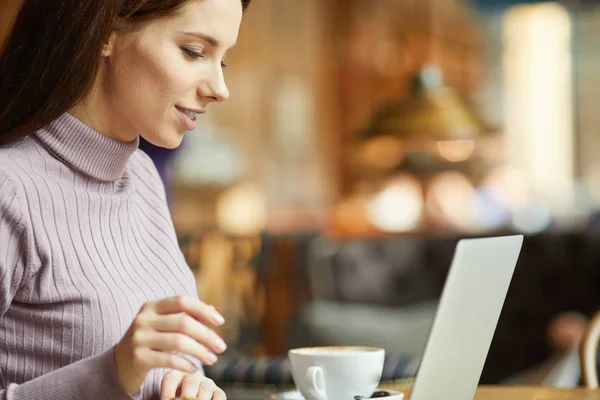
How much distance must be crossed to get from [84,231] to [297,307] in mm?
3015

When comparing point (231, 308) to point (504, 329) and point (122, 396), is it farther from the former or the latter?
point (122, 396)

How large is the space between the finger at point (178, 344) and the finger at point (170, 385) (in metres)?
0.16

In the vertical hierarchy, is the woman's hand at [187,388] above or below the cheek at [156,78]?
below

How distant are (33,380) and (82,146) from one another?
0.86ft

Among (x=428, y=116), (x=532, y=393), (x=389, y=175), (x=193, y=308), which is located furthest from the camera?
(x=389, y=175)

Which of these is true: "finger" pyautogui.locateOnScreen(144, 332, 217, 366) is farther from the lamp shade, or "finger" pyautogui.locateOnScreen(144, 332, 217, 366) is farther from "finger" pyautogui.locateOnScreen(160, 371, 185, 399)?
the lamp shade

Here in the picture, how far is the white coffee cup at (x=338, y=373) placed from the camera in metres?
0.87

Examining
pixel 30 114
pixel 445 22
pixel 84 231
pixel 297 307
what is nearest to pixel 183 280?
pixel 84 231

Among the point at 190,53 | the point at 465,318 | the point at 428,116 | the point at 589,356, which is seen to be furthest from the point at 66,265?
the point at 428,116

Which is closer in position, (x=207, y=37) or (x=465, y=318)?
(x=465, y=318)

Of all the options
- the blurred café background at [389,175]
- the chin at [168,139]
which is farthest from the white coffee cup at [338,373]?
the blurred café background at [389,175]

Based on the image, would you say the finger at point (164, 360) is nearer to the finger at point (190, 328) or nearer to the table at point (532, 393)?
the finger at point (190, 328)

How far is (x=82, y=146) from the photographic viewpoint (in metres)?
0.98

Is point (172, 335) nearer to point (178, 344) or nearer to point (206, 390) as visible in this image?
point (178, 344)
